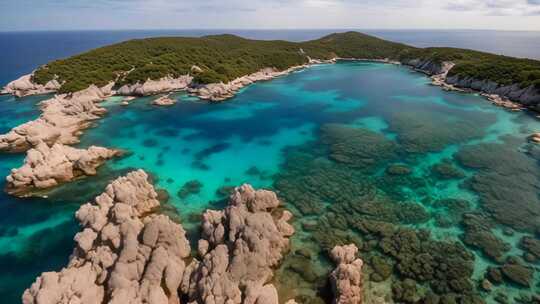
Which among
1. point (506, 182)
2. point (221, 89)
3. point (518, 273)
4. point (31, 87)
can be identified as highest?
point (221, 89)

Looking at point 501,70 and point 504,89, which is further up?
point 501,70

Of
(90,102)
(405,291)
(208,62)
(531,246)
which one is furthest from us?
(208,62)

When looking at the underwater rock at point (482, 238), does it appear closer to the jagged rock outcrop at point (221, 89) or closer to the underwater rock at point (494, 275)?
the underwater rock at point (494, 275)

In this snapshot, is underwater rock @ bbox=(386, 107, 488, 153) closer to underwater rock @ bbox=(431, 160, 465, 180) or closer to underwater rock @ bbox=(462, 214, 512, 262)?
underwater rock @ bbox=(431, 160, 465, 180)

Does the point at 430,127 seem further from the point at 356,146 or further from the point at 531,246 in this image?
the point at 531,246

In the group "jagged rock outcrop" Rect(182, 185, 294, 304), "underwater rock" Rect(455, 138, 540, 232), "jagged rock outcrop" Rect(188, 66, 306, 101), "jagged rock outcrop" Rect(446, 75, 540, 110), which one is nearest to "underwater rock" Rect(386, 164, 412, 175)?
"underwater rock" Rect(455, 138, 540, 232)

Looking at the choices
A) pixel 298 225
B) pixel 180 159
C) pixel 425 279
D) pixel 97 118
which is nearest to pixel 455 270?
pixel 425 279

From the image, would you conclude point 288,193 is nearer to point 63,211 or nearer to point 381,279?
point 381,279

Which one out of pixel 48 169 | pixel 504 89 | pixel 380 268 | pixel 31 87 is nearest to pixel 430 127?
pixel 504 89
